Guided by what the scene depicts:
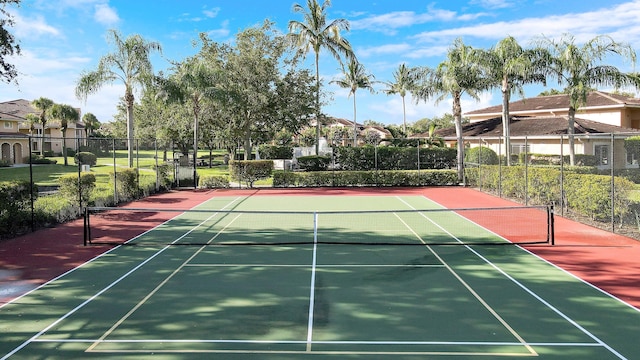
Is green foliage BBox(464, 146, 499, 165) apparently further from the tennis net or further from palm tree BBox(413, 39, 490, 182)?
the tennis net

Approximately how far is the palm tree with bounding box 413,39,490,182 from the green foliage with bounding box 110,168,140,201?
1957cm

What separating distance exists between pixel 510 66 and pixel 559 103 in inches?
774

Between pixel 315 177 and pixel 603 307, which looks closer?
pixel 603 307

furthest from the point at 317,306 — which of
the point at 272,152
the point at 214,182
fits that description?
the point at 272,152

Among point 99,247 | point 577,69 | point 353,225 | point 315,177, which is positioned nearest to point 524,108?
point 577,69

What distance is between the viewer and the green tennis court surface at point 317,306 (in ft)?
22.2

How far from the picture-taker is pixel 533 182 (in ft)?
68.6

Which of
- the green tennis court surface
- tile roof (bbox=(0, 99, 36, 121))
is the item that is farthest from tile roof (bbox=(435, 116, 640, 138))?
tile roof (bbox=(0, 99, 36, 121))

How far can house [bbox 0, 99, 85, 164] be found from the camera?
4969cm

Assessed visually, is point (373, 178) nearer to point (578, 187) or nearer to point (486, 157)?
point (486, 157)

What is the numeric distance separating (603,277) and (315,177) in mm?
21789

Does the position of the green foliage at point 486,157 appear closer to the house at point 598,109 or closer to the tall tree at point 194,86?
the house at point 598,109

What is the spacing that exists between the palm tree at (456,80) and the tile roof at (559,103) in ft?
42.4

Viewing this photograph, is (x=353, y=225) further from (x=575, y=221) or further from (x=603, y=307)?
(x=603, y=307)
